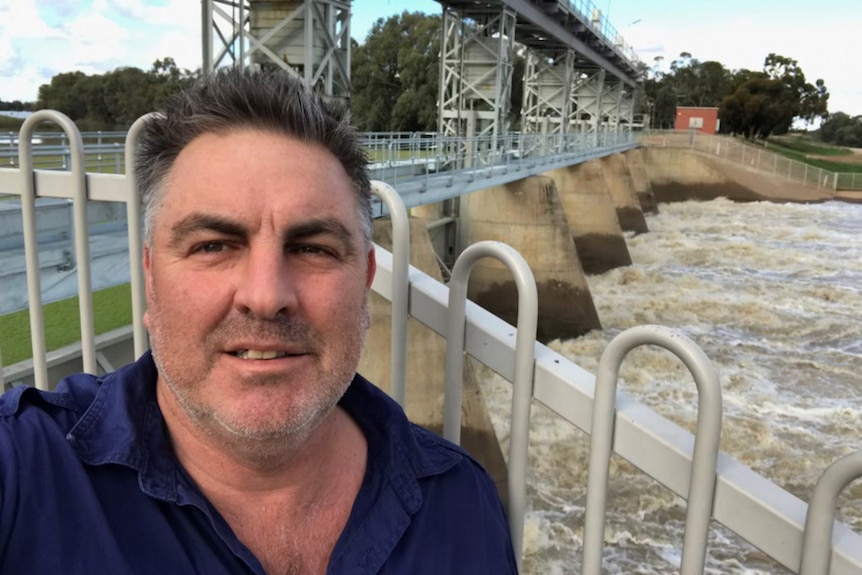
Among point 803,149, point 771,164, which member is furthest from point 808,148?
point 771,164

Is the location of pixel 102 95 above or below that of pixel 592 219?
above

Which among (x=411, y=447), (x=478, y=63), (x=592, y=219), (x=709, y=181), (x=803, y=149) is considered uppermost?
(x=478, y=63)

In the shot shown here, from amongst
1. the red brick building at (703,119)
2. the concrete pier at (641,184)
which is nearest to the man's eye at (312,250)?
the concrete pier at (641,184)

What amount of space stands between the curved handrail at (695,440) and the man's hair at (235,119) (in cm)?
61

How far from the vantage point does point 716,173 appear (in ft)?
137

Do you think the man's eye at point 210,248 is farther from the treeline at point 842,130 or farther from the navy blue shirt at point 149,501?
the treeline at point 842,130

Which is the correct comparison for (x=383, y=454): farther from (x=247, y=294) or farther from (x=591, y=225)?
(x=591, y=225)

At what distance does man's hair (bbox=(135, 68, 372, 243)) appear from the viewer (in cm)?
131

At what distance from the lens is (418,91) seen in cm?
4312

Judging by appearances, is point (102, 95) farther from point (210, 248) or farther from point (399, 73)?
point (399, 73)

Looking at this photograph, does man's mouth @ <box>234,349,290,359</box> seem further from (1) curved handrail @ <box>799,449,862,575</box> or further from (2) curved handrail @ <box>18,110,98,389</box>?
(2) curved handrail @ <box>18,110,98,389</box>

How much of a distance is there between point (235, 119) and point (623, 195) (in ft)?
99.6

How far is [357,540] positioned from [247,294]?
50cm

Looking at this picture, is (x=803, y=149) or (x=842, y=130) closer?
(x=803, y=149)
